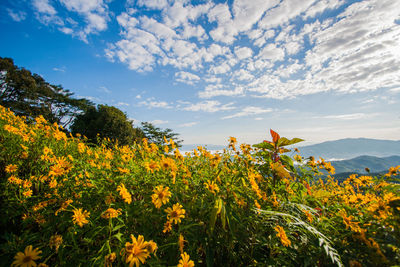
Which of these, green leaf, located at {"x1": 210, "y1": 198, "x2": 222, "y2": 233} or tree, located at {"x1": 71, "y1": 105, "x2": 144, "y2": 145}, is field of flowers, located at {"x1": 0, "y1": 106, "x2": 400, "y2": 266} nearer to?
green leaf, located at {"x1": 210, "y1": 198, "x2": 222, "y2": 233}

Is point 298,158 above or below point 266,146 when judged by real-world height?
below

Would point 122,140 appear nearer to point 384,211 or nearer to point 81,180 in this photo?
point 81,180

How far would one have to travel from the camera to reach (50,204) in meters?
1.25

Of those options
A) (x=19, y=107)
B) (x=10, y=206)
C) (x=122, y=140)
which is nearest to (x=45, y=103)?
(x=19, y=107)

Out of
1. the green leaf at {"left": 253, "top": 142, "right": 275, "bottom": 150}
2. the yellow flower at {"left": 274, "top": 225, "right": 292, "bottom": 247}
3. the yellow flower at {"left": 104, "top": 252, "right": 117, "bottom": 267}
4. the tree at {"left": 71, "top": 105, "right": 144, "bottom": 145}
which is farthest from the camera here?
the tree at {"left": 71, "top": 105, "right": 144, "bottom": 145}

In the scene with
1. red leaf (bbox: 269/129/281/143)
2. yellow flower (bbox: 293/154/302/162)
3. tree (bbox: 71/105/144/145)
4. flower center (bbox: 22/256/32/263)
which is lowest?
flower center (bbox: 22/256/32/263)

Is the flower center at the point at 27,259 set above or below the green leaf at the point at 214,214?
below

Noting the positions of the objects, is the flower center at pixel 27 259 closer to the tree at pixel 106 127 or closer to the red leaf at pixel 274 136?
the red leaf at pixel 274 136

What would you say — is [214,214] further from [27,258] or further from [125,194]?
[27,258]

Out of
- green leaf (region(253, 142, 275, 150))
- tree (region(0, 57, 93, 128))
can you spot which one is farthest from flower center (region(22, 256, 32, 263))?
tree (region(0, 57, 93, 128))

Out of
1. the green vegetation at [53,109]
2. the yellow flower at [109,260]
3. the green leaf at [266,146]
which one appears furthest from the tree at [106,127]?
the yellow flower at [109,260]

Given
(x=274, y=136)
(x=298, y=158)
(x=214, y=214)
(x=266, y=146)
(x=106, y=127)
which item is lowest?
(x=214, y=214)

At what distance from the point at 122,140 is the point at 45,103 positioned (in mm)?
15961

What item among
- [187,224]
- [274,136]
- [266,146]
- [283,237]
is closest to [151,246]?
[187,224]
